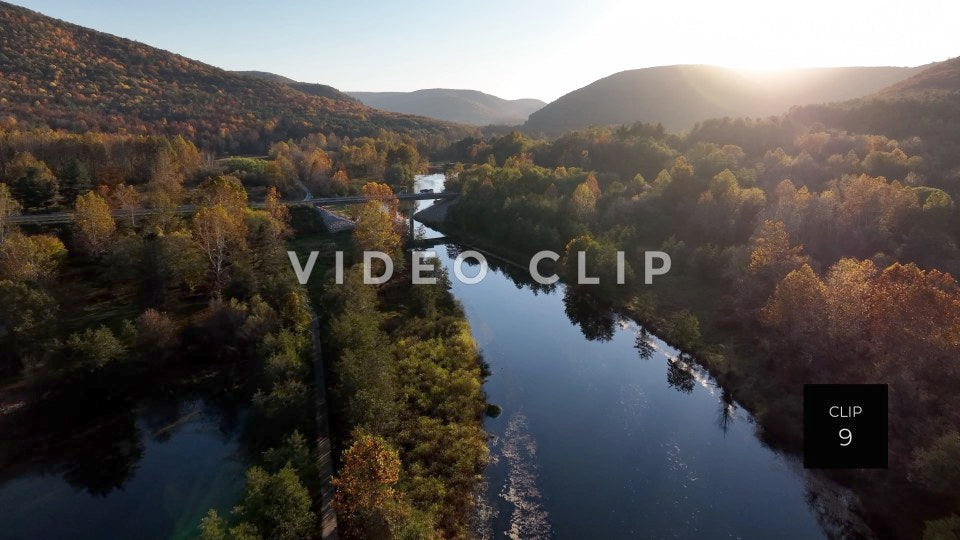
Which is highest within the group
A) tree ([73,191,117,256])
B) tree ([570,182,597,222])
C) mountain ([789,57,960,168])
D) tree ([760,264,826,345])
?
mountain ([789,57,960,168])

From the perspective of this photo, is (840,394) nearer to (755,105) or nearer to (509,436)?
(509,436)

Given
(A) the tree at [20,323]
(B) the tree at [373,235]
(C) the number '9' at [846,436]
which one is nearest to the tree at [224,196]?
(B) the tree at [373,235]

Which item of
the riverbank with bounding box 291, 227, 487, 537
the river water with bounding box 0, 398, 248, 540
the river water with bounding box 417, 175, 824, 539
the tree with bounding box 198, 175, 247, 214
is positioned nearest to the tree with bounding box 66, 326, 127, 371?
the river water with bounding box 0, 398, 248, 540

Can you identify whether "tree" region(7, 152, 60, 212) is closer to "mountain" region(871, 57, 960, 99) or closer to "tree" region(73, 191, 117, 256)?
"tree" region(73, 191, 117, 256)

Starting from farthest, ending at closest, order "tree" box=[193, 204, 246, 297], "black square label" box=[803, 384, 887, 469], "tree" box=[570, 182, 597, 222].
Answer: "tree" box=[570, 182, 597, 222] → "tree" box=[193, 204, 246, 297] → "black square label" box=[803, 384, 887, 469]

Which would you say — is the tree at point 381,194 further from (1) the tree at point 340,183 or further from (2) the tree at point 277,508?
(2) the tree at point 277,508

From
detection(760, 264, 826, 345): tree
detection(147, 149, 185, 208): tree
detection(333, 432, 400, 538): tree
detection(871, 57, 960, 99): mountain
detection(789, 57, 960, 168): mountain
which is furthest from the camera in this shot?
detection(871, 57, 960, 99): mountain
